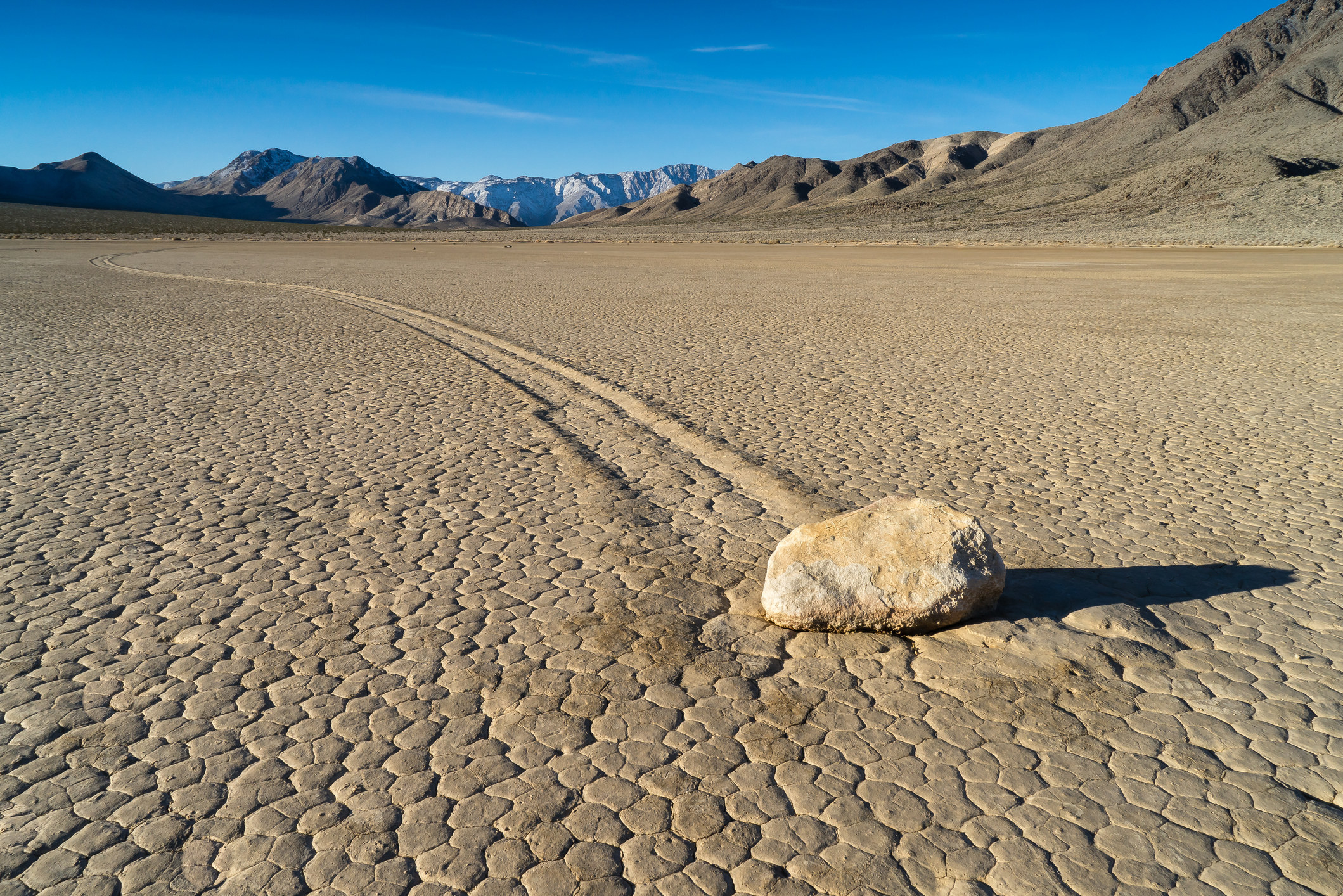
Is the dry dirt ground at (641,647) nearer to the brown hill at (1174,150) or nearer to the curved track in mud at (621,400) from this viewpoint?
the curved track in mud at (621,400)

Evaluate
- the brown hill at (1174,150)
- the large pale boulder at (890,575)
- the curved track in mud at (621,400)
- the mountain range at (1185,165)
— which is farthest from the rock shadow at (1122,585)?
the brown hill at (1174,150)

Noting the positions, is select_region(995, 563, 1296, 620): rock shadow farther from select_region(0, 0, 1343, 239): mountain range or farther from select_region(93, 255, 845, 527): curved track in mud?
select_region(0, 0, 1343, 239): mountain range

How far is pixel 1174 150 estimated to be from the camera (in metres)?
87.0

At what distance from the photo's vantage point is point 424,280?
23.1 metres

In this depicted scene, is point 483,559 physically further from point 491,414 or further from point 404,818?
point 491,414

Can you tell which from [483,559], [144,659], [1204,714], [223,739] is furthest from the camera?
[483,559]

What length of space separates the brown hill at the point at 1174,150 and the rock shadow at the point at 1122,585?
2797 inches

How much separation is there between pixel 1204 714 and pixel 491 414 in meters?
5.72

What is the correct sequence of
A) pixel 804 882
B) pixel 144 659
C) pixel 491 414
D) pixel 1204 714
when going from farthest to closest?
1. pixel 491 414
2. pixel 144 659
3. pixel 1204 714
4. pixel 804 882

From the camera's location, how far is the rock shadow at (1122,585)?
12.8 ft

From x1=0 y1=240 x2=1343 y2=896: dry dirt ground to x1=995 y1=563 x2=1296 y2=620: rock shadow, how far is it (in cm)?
2

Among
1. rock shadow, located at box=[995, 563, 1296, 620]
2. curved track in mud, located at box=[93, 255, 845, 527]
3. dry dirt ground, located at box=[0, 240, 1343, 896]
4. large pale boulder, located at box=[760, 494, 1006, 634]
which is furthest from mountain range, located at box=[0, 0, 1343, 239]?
large pale boulder, located at box=[760, 494, 1006, 634]

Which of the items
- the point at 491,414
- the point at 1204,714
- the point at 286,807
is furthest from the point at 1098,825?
the point at 491,414

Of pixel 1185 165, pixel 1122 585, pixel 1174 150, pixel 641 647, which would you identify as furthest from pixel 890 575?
pixel 1174 150
